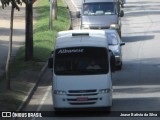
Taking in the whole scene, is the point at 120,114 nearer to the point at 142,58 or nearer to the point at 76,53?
the point at 76,53

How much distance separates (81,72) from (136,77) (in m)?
7.81

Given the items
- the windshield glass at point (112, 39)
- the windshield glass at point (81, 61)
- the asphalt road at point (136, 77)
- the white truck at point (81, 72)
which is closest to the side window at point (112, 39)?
the windshield glass at point (112, 39)

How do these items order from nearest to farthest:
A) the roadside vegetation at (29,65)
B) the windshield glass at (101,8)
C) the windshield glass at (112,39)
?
the roadside vegetation at (29,65) < the windshield glass at (112,39) < the windshield glass at (101,8)

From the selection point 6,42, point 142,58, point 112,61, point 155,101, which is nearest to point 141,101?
point 155,101

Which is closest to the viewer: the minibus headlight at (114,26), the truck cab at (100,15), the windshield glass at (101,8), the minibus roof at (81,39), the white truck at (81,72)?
the white truck at (81,72)

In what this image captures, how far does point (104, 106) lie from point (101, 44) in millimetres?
2268

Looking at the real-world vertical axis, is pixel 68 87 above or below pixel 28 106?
above

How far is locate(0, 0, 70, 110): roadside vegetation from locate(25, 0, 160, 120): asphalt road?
564 mm

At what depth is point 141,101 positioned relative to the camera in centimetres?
2261

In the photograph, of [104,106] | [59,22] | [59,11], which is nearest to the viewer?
[104,106]

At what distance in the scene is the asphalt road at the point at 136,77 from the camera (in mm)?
21984

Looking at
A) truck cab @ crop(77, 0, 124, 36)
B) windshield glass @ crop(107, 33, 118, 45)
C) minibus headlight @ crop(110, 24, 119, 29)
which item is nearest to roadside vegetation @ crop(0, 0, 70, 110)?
truck cab @ crop(77, 0, 124, 36)

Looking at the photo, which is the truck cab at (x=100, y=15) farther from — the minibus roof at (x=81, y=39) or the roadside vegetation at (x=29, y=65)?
the minibus roof at (x=81, y=39)

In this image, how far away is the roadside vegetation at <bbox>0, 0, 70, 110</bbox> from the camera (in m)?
22.8
